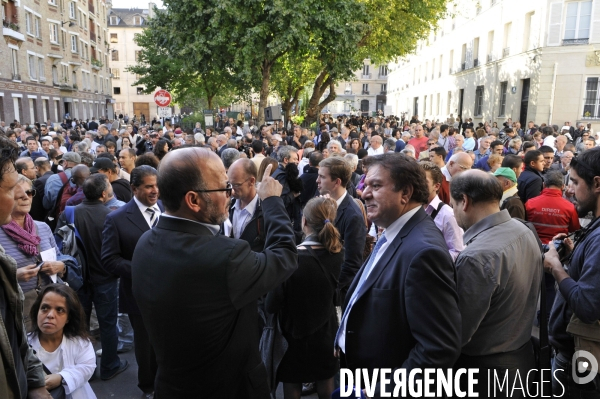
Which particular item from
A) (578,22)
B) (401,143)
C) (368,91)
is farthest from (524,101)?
(368,91)

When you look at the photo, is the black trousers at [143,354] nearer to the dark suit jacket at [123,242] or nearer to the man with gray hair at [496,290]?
the dark suit jacket at [123,242]

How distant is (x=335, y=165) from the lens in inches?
170

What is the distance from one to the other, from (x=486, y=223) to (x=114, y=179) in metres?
4.69

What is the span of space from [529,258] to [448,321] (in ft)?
2.93

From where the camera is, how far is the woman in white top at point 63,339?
121 inches

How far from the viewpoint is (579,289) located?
2.42 meters

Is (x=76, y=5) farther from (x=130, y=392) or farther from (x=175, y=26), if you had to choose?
(x=130, y=392)

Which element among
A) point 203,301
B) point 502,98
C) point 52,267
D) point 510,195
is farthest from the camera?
point 502,98

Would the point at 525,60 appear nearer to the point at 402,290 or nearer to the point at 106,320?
the point at 106,320

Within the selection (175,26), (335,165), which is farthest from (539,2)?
(335,165)

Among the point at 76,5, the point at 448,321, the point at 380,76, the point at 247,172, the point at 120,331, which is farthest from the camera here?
the point at 380,76

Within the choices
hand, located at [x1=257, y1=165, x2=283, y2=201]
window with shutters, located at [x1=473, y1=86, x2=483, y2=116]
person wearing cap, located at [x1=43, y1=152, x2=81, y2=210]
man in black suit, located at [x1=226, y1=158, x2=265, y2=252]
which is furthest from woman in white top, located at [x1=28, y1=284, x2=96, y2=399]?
window with shutters, located at [x1=473, y1=86, x2=483, y2=116]

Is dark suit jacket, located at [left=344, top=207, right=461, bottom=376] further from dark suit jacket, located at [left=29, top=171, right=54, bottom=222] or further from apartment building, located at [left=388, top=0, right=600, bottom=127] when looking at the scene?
apartment building, located at [left=388, top=0, right=600, bottom=127]

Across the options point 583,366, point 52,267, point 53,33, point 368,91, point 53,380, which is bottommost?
point 53,380
